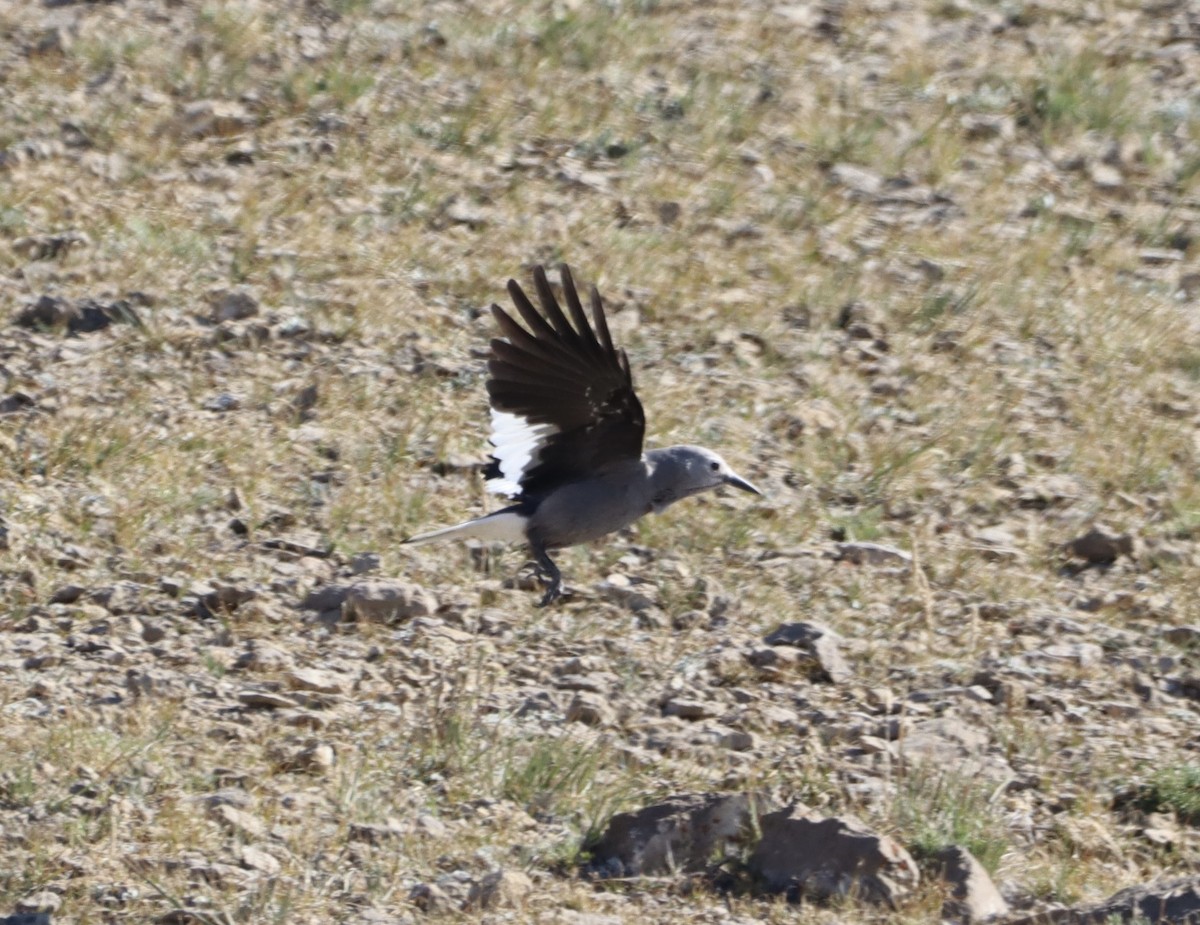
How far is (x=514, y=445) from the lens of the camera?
6.75m

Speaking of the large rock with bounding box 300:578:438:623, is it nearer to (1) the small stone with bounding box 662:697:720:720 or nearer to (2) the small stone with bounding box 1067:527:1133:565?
(1) the small stone with bounding box 662:697:720:720

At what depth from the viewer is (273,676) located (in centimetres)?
633

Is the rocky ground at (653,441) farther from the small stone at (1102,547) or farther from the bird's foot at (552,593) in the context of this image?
the bird's foot at (552,593)

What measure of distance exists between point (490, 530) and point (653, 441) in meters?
1.62

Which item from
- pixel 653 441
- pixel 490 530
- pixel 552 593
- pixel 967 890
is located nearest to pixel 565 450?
pixel 490 530

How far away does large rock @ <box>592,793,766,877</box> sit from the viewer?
18.1 feet

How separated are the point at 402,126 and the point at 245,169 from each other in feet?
2.99

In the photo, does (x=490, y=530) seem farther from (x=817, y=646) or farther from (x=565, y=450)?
(x=817, y=646)

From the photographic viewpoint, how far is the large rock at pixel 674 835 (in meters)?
5.50

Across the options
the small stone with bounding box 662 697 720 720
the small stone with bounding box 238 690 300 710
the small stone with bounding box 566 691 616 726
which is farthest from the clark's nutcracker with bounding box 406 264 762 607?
the small stone with bounding box 238 690 300 710

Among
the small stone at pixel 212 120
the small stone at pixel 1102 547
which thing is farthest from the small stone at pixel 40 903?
the small stone at pixel 212 120

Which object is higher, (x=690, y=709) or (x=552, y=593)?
(x=552, y=593)

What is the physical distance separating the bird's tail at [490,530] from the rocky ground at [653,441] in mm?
352

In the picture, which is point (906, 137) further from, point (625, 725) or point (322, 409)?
point (625, 725)
